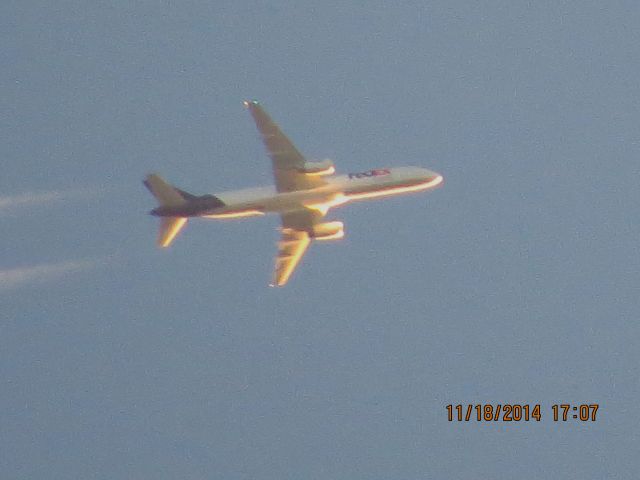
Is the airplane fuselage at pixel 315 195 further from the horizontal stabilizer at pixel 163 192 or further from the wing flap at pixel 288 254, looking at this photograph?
the wing flap at pixel 288 254

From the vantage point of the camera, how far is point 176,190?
409 ft

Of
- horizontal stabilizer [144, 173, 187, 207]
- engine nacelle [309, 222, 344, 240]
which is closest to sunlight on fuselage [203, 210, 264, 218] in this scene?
horizontal stabilizer [144, 173, 187, 207]

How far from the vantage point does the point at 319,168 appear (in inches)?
4956

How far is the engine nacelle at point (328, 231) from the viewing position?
131125 millimetres

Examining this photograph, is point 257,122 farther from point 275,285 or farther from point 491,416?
point 491,416

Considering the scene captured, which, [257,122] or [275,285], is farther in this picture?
[275,285]

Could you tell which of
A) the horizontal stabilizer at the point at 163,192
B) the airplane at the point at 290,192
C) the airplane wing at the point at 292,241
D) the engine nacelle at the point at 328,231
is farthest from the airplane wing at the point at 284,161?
the horizontal stabilizer at the point at 163,192

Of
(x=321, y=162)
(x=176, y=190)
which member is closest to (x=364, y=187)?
(x=321, y=162)

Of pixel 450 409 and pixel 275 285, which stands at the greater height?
pixel 275 285

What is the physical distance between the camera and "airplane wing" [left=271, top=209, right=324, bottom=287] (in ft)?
427

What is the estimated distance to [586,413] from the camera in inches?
4983

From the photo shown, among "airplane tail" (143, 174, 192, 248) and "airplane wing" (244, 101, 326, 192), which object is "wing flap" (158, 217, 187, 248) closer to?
"airplane tail" (143, 174, 192, 248)

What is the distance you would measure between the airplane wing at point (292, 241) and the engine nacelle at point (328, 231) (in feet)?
1.41

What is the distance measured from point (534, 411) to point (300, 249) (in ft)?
62.7
